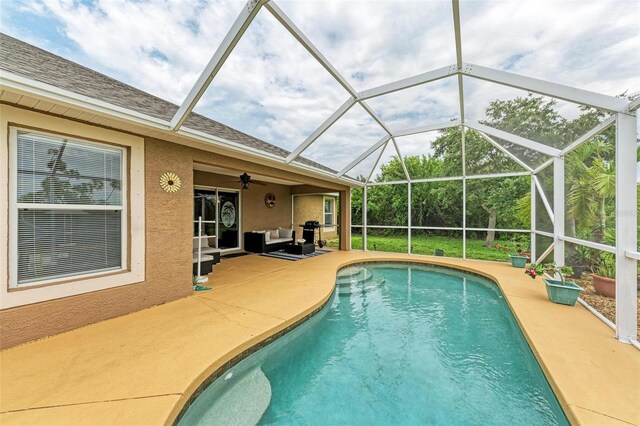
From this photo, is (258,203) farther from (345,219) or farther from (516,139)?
(516,139)

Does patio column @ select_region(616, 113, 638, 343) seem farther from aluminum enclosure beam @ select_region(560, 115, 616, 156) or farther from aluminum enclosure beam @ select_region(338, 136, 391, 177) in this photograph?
aluminum enclosure beam @ select_region(338, 136, 391, 177)

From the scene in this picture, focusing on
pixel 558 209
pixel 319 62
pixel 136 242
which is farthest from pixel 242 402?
pixel 558 209

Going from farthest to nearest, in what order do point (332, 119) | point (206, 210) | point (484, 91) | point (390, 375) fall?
point (206, 210)
point (332, 119)
point (484, 91)
point (390, 375)

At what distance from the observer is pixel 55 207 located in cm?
327

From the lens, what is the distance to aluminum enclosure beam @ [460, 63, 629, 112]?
3301 mm

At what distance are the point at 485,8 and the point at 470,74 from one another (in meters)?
1.21

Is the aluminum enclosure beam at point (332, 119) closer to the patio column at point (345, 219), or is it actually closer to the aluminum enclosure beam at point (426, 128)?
the aluminum enclosure beam at point (426, 128)

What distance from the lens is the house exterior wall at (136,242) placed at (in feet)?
9.51

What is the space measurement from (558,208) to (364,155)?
514 cm

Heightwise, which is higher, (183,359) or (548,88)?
(548,88)

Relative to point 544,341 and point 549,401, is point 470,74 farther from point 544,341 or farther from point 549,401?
point 549,401

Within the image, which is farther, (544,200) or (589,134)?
(544,200)

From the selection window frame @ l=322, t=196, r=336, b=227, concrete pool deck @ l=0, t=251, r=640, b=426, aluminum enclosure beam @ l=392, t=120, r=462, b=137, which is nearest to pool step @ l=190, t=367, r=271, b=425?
concrete pool deck @ l=0, t=251, r=640, b=426

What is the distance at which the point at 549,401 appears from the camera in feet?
8.40
